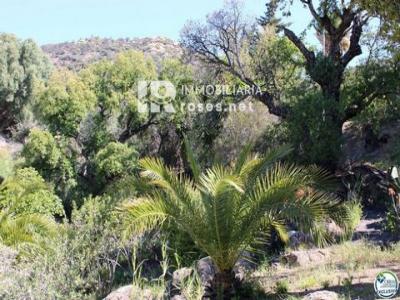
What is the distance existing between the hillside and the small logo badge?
3616 centimetres

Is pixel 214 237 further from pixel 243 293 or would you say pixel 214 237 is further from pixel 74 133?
pixel 74 133

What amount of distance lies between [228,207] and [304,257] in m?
2.65

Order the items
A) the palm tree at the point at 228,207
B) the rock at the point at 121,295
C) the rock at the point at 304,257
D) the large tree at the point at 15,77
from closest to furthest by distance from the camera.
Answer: the rock at the point at 121,295, the palm tree at the point at 228,207, the rock at the point at 304,257, the large tree at the point at 15,77

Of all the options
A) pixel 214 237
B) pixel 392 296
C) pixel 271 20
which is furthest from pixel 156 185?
pixel 271 20

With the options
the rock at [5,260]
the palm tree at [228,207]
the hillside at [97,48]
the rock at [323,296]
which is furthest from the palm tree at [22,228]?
the hillside at [97,48]

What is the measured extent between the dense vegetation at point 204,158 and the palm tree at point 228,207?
0.07 feet

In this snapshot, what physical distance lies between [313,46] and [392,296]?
678 inches

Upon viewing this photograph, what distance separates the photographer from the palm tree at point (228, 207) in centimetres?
730

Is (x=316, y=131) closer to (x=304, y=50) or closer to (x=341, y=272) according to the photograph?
(x=304, y=50)

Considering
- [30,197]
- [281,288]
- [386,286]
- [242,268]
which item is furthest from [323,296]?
[30,197]

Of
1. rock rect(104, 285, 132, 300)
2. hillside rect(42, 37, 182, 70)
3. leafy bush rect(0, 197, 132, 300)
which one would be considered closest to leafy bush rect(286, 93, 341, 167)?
leafy bush rect(0, 197, 132, 300)

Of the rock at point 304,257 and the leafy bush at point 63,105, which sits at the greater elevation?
the leafy bush at point 63,105

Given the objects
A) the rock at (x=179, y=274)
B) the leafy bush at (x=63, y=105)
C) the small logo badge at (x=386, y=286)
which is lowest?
the rock at (x=179, y=274)

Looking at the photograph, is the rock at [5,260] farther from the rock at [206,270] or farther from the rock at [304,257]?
the rock at [304,257]
